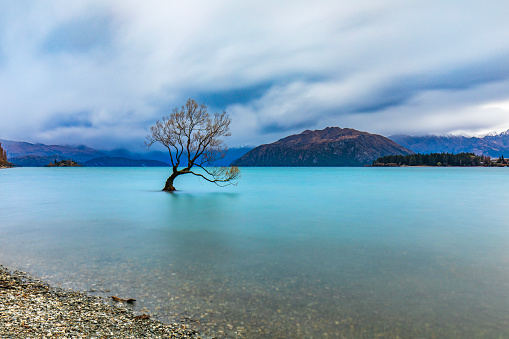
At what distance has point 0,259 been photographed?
39.4 feet

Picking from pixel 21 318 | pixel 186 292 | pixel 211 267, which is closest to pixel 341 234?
pixel 211 267

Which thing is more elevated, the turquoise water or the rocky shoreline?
the rocky shoreline

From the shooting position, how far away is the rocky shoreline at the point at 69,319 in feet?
19.4

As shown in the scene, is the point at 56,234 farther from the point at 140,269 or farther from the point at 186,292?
the point at 186,292

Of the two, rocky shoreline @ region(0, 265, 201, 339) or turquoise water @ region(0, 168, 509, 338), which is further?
turquoise water @ region(0, 168, 509, 338)

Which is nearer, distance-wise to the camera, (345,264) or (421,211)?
(345,264)

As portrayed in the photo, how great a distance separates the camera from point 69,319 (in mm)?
6496

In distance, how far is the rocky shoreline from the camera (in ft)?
19.4

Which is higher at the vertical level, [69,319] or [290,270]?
[69,319]

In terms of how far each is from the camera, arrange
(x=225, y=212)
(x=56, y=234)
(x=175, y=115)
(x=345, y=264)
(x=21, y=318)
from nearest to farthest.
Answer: (x=21, y=318) < (x=345, y=264) < (x=56, y=234) < (x=225, y=212) < (x=175, y=115)

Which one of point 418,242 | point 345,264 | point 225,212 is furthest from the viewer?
point 225,212

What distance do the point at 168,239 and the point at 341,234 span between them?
10.0 metres

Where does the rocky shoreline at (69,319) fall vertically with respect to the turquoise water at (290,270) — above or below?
above

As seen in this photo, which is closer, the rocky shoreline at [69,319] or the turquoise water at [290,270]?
the rocky shoreline at [69,319]
